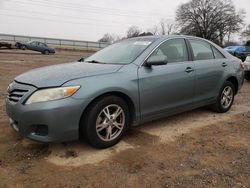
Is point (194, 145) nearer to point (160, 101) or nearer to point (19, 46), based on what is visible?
point (160, 101)

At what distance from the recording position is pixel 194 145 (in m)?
4.37

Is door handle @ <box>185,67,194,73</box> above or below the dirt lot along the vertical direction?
above

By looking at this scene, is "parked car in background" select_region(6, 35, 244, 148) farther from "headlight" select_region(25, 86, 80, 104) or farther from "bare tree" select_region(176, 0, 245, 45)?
"bare tree" select_region(176, 0, 245, 45)

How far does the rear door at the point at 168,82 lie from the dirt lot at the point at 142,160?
1.41 feet

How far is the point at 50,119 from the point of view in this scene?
365 centimetres

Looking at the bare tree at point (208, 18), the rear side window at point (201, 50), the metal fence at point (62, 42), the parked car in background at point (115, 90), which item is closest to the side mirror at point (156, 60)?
the parked car in background at point (115, 90)

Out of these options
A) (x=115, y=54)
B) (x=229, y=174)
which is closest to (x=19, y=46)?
(x=115, y=54)

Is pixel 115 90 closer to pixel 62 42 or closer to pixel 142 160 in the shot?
pixel 142 160

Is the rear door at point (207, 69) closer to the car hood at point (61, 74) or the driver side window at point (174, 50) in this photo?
the driver side window at point (174, 50)

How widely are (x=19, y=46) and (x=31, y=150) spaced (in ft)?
107

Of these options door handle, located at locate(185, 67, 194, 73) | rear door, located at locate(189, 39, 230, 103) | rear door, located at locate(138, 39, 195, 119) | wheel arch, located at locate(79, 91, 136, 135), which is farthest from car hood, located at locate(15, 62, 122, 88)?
rear door, located at locate(189, 39, 230, 103)

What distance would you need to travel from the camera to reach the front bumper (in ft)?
12.0

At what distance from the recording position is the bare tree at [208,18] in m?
62.4

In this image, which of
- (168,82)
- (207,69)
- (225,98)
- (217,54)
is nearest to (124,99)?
(168,82)
